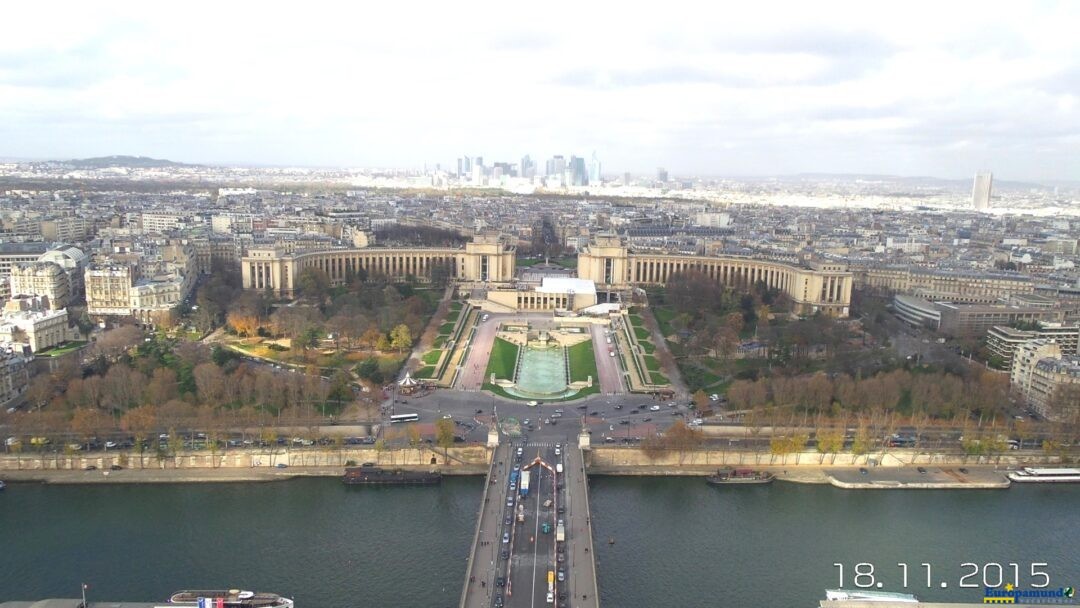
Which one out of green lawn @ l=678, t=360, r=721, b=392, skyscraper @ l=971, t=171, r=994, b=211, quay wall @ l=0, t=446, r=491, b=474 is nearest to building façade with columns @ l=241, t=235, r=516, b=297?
green lawn @ l=678, t=360, r=721, b=392

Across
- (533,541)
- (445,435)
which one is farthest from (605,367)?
(533,541)

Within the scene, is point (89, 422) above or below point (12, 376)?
below

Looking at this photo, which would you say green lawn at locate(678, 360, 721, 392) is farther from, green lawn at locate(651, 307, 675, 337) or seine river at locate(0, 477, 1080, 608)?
seine river at locate(0, 477, 1080, 608)

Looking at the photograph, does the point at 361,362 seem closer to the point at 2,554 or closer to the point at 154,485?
the point at 154,485

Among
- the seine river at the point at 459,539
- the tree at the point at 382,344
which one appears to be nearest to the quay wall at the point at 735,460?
the seine river at the point at 459,539

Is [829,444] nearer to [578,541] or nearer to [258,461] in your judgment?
[578,541]
